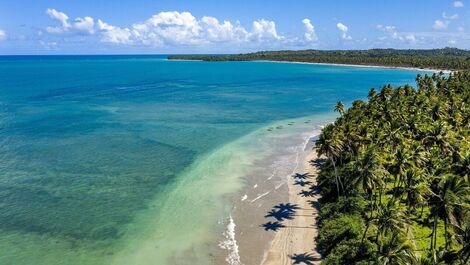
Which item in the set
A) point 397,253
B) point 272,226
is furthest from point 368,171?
point 272,226

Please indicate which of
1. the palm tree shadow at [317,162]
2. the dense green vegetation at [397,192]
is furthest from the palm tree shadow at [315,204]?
the palm tree shadow at [317,162]

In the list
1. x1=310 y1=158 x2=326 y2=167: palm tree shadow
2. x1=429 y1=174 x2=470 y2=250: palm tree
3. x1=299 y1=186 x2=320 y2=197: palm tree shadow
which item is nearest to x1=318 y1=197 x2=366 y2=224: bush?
x1=299 y1=186 x2=320 y2=197: palm tree shadow

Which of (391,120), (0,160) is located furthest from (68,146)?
(391,120)

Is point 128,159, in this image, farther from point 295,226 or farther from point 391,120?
point 391,120

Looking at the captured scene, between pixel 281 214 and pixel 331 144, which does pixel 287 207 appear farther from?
pixel 331 144

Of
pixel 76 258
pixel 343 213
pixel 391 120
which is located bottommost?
pixel 76 258

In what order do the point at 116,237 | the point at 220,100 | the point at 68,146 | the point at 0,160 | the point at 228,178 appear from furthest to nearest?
the point at 220,100, the point at 68,146, the point at 0,160, the point at 228,178, the point at 116,237

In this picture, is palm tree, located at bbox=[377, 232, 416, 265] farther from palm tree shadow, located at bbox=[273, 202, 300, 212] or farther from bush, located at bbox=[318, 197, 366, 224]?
palm tree shadow, located at bbox=[273, 202, 300, 212]
